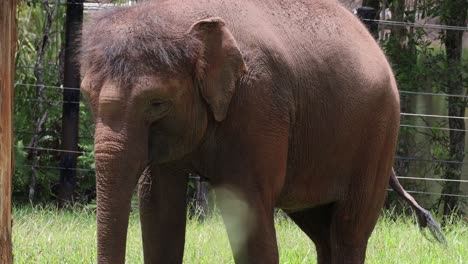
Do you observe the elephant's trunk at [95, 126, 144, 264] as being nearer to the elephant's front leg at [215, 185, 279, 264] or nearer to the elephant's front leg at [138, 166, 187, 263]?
the elephant's front leg at [215, 185, 279, 264]

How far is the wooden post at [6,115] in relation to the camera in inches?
186

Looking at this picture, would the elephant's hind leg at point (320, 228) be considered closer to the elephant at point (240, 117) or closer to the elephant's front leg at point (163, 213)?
the elephant at point (240, 117)

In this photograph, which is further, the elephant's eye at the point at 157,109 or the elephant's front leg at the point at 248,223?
the elephant's front leg at the point at 248,223

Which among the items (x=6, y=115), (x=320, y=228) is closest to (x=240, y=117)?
(x=6, y=115)

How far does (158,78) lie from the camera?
489 centimetres

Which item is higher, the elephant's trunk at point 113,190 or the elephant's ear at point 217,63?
the elephant's ear at point 217,63

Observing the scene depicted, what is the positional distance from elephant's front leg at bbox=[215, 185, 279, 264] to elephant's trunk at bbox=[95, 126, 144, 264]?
68 cm

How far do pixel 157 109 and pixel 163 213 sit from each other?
892 millimetres

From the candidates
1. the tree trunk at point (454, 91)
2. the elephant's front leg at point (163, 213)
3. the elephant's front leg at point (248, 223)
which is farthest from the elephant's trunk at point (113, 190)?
the tree trunk at point (454, 91)

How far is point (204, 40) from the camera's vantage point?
198 inches

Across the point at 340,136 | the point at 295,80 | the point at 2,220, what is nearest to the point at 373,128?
the point at 340,136

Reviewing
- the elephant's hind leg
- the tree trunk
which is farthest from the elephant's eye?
the tree trunk

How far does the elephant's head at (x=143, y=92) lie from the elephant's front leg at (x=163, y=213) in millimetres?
510

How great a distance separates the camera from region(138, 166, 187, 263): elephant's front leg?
5590 millimetres
